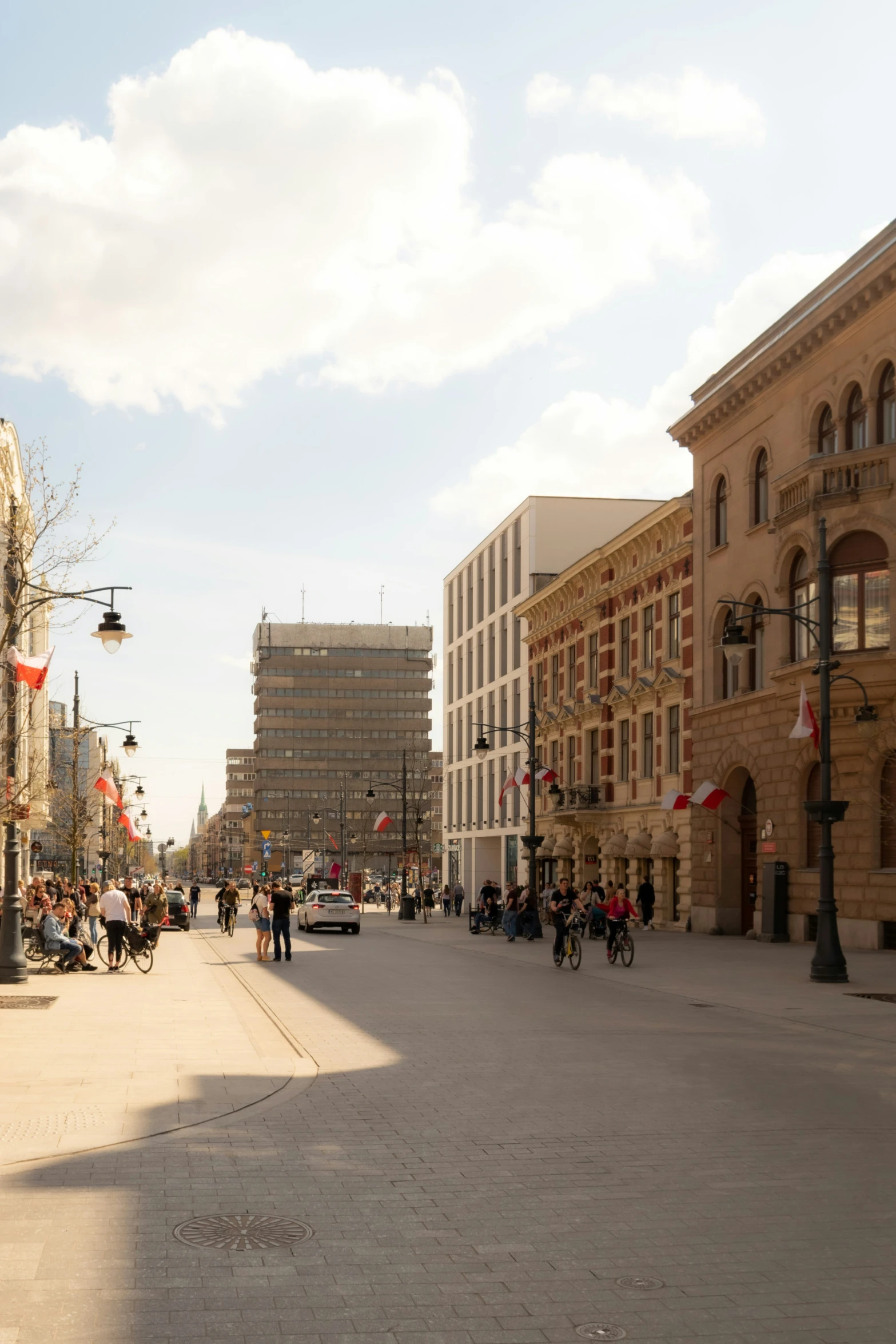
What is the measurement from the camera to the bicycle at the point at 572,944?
2803 centimetres

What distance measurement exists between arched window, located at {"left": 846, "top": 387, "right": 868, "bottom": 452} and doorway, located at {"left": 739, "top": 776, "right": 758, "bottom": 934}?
1063cm

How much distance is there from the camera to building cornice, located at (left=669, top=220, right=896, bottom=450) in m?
31.4

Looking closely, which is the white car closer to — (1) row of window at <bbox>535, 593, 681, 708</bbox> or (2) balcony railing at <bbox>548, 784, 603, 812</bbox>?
(2) balcony railing at <bbox>548, 784, 603, 812</bbox>

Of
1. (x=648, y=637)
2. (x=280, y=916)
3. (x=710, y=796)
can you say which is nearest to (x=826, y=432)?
(x=710, y=796)

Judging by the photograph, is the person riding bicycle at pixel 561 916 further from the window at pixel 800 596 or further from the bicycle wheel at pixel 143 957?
the window at pixel 800 596

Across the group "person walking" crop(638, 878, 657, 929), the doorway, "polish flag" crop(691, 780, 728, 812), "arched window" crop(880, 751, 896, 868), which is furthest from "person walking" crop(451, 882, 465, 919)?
"arched window" crop(880, 751, 896, 868)

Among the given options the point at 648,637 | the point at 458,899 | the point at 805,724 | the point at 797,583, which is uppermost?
the point at 797,583

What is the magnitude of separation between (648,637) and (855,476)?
1673 centimetres

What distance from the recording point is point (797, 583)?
35.2 metres

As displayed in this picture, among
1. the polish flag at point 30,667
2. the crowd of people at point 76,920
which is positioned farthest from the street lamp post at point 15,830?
the crowd of people at point 76,920

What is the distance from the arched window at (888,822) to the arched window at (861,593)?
2734 millimetres

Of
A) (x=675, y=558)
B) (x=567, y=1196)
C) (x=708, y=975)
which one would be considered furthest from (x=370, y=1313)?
(x=675, y=558)

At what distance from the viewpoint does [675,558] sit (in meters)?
44.7

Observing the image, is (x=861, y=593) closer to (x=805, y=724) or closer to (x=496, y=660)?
(x=805, y=724)
